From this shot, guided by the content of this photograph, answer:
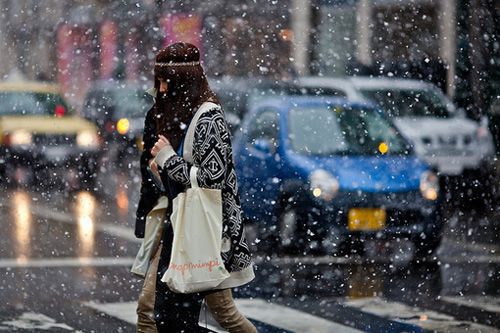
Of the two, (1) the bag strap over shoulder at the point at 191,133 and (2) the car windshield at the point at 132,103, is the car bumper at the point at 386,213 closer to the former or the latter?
(1) the bag strap over shoulder at the point at 191,133

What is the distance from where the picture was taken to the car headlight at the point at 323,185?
12.0 metres

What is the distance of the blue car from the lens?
12.0 m

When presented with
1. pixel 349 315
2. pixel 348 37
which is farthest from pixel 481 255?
pixel 348 37

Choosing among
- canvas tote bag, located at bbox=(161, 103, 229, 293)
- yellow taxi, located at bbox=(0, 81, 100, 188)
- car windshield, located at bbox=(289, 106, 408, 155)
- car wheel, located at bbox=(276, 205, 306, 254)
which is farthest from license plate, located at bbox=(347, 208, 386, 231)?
yellow taxi, located at bbox=(0, 81, 100, 188)

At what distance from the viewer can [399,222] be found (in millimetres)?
11992

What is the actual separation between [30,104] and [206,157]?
1652cm

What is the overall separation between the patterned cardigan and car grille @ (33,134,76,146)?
14.9 metres

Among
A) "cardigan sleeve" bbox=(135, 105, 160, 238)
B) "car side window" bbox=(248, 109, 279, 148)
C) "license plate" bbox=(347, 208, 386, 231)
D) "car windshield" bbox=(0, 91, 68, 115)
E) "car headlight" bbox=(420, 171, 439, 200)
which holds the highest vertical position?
"cardigan sleeve" bbox=(135, 105, 160, 238)

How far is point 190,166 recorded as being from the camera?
612 centimetres

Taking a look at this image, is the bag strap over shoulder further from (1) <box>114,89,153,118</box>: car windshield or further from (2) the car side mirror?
(1) <box>114,89,153,118</box>: car windshield

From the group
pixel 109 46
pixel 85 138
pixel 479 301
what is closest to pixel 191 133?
pixel 479 301

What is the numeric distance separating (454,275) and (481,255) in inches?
60.4

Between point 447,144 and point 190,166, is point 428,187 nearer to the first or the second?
point 190,166

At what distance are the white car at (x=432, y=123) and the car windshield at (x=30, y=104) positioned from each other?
14.4ft
